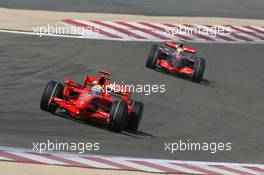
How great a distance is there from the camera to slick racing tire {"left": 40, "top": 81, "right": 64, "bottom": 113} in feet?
66.4

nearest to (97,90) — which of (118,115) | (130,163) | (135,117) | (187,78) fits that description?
(135,117)

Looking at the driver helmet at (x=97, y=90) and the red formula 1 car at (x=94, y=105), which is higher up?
the driver helmet at (x=97, y=90)

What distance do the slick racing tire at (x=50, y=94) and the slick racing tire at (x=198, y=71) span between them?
274 inches

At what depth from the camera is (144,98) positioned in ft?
78.0

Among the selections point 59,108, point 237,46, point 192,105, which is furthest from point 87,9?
point 59,108

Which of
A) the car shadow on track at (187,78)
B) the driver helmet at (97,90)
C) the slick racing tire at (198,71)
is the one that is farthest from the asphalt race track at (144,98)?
the driver helmet at (97,90)

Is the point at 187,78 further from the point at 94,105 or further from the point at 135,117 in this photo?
the point at 94,105

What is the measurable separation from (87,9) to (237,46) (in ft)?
25.7

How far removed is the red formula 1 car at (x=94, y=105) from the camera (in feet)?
64.9

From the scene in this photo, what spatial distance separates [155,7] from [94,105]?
18082mm

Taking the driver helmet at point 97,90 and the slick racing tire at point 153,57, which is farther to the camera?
the slick racing tire at point 153,57

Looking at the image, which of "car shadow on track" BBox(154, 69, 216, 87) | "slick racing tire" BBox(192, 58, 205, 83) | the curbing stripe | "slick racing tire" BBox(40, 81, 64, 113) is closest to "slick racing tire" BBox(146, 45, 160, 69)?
"car shadow on track" BBox(154, 69, 216, 87)

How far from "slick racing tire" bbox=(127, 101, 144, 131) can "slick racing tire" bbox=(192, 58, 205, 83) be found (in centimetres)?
604

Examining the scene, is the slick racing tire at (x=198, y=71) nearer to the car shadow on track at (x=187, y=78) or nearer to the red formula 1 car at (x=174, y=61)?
the red formula 1 car at (x=174, y=61)
